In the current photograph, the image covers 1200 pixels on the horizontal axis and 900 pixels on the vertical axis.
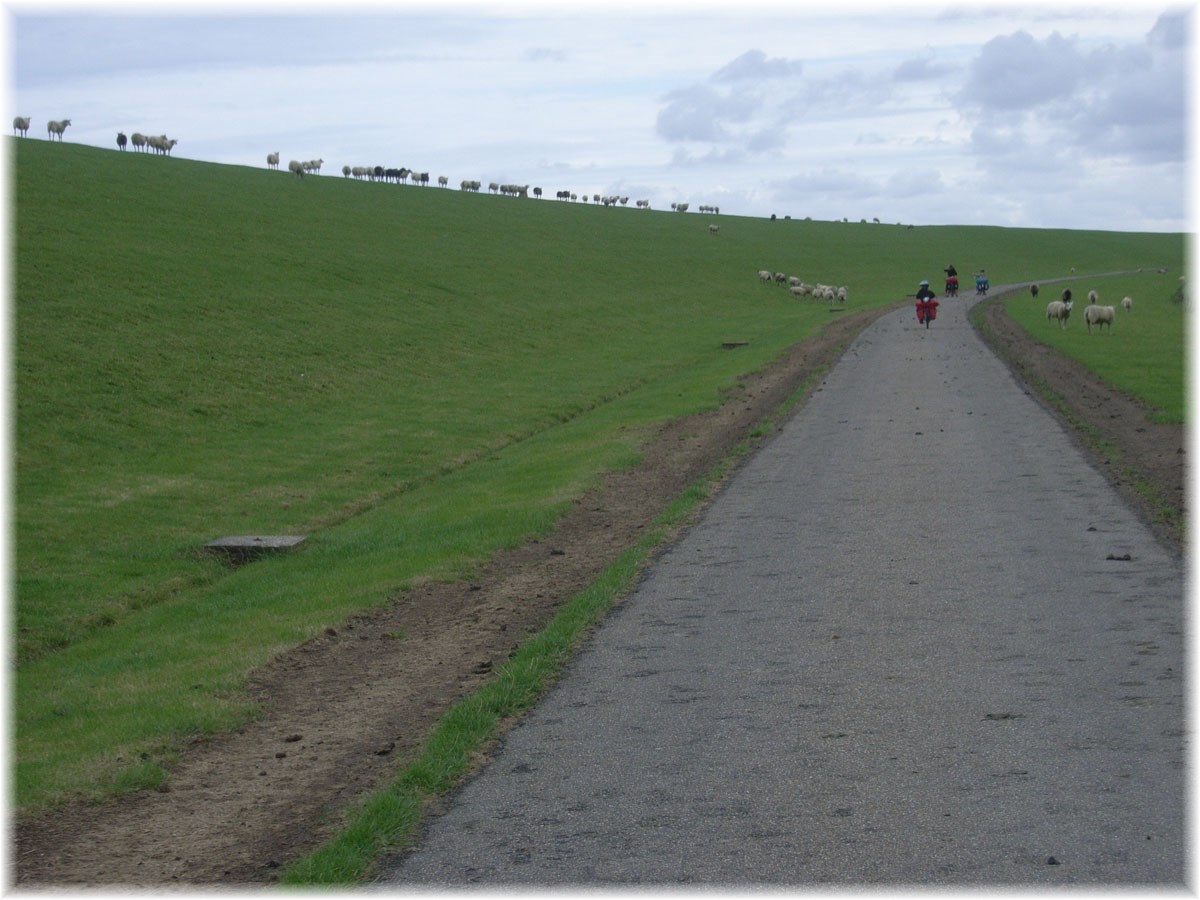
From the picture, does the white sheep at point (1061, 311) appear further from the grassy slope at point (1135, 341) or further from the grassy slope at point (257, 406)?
the grassy slope at point (257, 406)

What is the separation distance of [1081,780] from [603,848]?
2.74 metres

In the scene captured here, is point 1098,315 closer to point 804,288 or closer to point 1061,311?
point 1061,311

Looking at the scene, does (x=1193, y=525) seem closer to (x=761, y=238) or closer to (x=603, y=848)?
(x=603, y=848)

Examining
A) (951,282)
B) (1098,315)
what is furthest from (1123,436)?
(951,282)

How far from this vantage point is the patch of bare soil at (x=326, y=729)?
23.0 feet

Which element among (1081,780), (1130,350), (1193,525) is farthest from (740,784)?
(1130,350)

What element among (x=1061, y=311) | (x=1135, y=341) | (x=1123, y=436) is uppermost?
(x=1061, y=311)

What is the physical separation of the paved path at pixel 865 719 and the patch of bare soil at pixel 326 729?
0.93m

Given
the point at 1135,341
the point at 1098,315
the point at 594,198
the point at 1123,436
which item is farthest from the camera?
the point at 594,198

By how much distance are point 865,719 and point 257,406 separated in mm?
25071

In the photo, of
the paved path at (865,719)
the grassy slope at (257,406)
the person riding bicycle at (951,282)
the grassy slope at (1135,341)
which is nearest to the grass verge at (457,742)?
the paved path at (865,719)

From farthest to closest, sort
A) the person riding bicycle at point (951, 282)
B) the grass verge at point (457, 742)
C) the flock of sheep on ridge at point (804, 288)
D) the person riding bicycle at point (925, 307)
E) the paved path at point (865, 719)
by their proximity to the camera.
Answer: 1. the flock of sheep on ridge at point (804, 288)
2. the person riding bicycle at point (951, 282)
3. the person riding bicycle at point (925, 307)
4. the grass verge at point (457, 742)
5. the paved path at point (865, 719)

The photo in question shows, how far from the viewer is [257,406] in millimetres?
31000

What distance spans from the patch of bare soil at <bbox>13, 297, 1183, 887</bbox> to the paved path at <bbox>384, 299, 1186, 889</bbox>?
0.93 m
